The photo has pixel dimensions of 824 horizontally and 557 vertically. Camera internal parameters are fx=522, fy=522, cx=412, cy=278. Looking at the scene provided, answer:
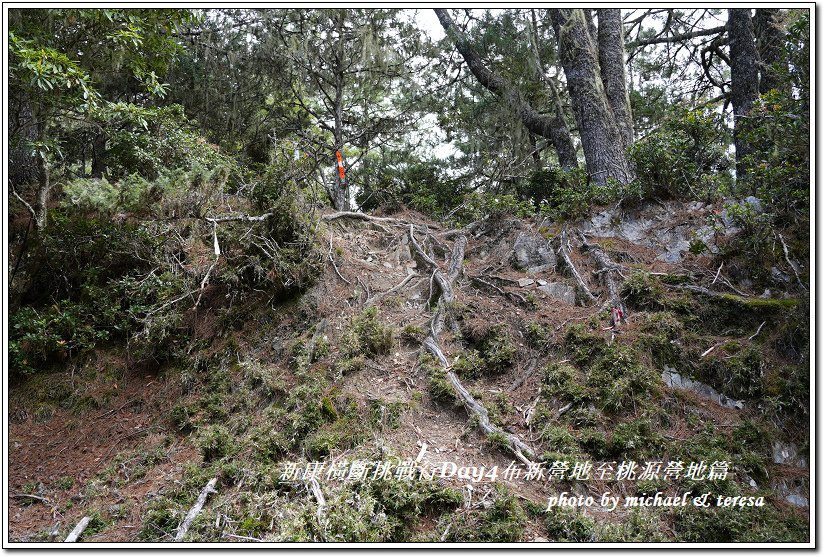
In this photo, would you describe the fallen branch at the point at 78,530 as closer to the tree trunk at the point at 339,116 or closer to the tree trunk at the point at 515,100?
the tree trunk at the point at 339,116

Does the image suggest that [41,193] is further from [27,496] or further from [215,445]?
[215,445]

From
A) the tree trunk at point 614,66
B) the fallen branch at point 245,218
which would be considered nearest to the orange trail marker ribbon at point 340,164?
the fallen branch at point 245,218

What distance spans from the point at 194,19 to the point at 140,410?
5321mm

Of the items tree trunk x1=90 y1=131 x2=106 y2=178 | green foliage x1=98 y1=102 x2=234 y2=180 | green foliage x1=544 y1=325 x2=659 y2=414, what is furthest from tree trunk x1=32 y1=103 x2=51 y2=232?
green foliage x1=544 y1=325 x2=659 y2=414

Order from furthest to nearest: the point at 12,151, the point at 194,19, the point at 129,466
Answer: the point at 12,151 → the point at 194,19 → the point at 129,466

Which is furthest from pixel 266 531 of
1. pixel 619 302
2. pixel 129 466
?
pixel 619 302

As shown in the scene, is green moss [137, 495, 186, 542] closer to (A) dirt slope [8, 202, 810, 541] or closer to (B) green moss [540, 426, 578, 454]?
(A) dirt slope [8, 202, 810, 541]

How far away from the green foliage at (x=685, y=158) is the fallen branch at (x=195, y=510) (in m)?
6.60

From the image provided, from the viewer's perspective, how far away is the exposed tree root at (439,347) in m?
4.57

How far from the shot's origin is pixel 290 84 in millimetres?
9797

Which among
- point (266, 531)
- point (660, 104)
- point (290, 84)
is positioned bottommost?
point (266, 531)

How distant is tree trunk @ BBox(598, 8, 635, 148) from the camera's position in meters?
9.55

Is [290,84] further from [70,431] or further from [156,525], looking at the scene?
[156,525]

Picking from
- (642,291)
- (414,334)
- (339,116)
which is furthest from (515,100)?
(414,334)
